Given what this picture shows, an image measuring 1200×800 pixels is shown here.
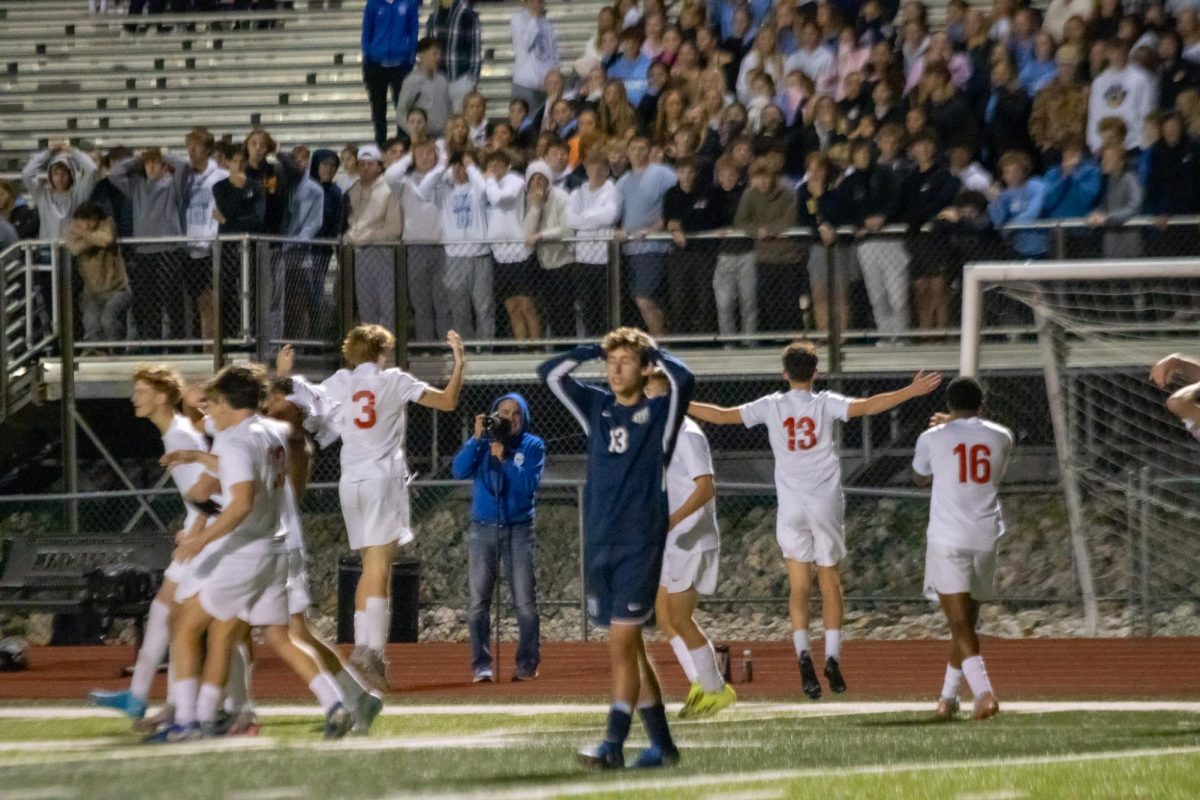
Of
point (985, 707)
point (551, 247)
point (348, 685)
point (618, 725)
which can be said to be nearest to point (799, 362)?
point (985, 707)

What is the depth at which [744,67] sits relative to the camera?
66.9 feet

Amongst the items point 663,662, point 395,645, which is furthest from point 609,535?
point 395,645

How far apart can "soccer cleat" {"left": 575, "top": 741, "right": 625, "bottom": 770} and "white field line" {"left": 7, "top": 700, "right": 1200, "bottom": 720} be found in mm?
2939

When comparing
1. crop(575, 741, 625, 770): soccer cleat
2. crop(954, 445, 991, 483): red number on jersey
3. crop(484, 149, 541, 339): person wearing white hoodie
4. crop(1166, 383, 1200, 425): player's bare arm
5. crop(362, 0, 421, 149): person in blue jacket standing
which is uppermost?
crop(362, 0, 421, 149): person in blue jacket standing

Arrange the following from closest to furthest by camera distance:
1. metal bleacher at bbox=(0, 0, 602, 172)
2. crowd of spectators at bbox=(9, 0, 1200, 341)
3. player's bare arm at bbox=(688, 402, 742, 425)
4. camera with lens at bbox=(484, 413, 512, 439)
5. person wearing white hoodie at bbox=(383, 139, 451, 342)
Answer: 1. player's bare arm at bbox=(688, 402, 742, 425)
2. camera with lens at bbox=(484, 413, 512, 439)
3. crowd of spectators at bbox=(9, 0, 1200, 341)
4. person wearing white hoodie at bbox=(383, 139, 451, 342)
5. metal bleacher at bbox=(0, 0, 602, 172)

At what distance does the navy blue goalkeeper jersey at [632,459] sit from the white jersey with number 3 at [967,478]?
300 cm

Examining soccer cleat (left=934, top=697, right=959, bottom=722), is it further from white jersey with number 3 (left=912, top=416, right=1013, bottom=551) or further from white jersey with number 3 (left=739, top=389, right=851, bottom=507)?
white jersey with number 3 (left=739, top=389, right=851, bottom=507)

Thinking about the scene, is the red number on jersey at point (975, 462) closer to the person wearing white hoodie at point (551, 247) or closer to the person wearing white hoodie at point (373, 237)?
the person wearing white hoodie at point (551, 247)

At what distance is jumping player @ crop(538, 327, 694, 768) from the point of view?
31.6 ft

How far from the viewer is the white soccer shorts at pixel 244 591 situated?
35.2ft

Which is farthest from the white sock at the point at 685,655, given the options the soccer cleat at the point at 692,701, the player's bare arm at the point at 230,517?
the player's bare arm at the point at 230,517

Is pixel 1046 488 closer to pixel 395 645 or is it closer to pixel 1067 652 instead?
pixel 1067 652

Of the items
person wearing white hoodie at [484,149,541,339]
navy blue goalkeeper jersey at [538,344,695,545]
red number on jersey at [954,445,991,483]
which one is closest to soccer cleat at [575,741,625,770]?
navy blue goalkeeper jersey at [538,344,695,545]

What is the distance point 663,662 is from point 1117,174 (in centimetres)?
533
